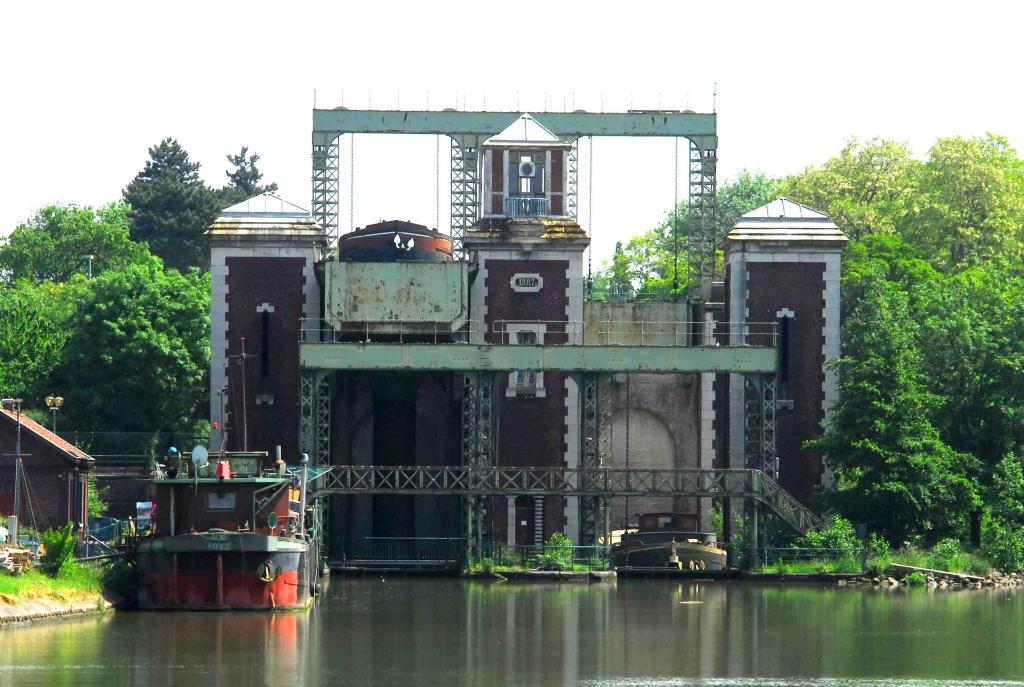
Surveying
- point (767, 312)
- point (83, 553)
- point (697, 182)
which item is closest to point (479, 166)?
point (697, 182)

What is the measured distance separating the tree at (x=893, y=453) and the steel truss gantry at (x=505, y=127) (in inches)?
517

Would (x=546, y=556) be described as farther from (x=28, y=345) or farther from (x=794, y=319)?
(x=28, y=345)

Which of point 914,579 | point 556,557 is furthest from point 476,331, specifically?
point 914,579

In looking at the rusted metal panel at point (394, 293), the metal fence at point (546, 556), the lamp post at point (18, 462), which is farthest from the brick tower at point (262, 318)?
the metal fence at point (546, 556)

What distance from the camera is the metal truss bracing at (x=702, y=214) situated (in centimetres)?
7075

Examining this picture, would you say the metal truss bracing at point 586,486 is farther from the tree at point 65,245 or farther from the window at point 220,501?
the tree at point 65,245

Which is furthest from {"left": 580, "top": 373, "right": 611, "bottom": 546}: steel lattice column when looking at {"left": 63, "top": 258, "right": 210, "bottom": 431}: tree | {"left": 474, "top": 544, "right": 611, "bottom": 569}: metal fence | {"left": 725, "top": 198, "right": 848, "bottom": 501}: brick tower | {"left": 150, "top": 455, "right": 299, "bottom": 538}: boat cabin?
{"left": 63, "top": 258, "right": 210, "bottom": 431}: tree

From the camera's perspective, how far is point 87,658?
3738 centimetres

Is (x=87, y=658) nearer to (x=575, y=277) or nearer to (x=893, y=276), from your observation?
(x=575, y=277)

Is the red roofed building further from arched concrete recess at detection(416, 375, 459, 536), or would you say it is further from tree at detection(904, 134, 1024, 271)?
tree at detection(904, 134, 1024, 271)

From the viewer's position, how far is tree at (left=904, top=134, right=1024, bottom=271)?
262ft

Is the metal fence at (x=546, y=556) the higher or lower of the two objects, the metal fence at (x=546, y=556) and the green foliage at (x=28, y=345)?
the lower

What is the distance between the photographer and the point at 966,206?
80.6m

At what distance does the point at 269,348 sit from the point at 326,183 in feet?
35.5
